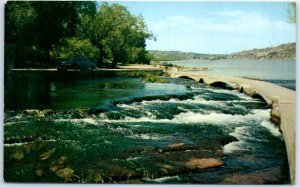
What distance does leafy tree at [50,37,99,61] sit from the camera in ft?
13.9

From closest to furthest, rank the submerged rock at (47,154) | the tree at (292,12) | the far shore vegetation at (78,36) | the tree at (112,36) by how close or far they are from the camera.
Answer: the tree at (292,12) → the submerged rock at (47,154) → the far shore vegetation at (78,36) → the tree at (112,36)

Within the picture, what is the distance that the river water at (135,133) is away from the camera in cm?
387

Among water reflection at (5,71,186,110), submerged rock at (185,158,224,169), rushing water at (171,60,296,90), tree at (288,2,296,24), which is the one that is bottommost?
submerged rock at (185,158,224,169)

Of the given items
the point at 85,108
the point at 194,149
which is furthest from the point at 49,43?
the point at 194,149

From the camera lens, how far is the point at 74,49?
13.9 ft

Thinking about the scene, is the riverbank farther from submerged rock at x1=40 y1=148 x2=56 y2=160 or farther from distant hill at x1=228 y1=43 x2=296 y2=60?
submerged rock at x1=40 y1=148 x2=56 y2=160

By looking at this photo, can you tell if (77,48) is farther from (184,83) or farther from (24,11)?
(184,83)

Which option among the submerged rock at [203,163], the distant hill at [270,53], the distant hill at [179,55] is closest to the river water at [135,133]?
the submerged rock at [203,163]

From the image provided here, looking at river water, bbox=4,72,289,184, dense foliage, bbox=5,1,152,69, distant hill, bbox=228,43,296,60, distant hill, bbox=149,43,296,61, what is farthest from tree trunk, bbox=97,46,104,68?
distant hill, bbox=228,43,296,60

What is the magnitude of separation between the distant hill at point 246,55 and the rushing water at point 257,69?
0.11 ft

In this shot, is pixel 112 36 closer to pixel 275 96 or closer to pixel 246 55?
pixel 246 55

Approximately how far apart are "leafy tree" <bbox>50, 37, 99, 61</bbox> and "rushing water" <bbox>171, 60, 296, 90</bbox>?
71 centimetres

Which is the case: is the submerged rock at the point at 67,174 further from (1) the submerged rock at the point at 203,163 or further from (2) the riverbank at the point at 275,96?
(2) the riverbank at the point at 275,96

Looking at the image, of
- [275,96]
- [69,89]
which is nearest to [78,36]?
[69,89]
